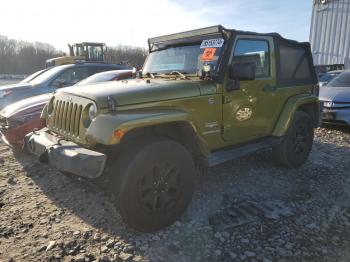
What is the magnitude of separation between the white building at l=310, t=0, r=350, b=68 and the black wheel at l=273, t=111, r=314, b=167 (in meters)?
13.3

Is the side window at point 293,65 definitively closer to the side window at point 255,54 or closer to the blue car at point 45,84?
the side window at point 255,54

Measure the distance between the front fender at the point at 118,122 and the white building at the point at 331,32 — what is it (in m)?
15.9

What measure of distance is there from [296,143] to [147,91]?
2749mm

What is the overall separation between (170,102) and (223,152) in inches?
40.9

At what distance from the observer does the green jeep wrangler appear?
310 centimetres

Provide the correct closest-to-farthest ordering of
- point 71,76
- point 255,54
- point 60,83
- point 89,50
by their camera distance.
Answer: point 255,54 < point 60,83 < point 71,76 < point 89,50

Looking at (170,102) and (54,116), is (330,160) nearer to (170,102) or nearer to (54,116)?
(170,102)

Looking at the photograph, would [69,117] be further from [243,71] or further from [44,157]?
[243,71]

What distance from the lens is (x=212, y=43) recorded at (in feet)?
13.3

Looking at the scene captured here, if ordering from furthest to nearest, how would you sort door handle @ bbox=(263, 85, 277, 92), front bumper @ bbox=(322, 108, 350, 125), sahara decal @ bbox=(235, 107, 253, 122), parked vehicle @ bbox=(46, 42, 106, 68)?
parked vehicle @ bbox=(46, 42, 106, 68) → front bumper @ bbox=(322, 108, 350, 125) → door handle @ bbox=(263, 85, 277, 92) → sahara decal @ bbox=(235, 107, 253, 122)

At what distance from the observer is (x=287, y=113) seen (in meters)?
4.83

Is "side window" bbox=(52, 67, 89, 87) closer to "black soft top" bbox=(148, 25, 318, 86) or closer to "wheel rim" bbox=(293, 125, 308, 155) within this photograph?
"black soft top" bbox=(148, 25, 318, 86)

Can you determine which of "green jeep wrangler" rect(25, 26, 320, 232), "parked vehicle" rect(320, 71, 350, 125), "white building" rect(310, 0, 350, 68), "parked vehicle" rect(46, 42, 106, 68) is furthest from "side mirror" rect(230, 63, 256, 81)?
"parked vehicle" rect(46, 42, 106, 68)

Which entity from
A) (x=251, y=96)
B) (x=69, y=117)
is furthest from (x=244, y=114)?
(x=69, y=117)
